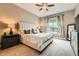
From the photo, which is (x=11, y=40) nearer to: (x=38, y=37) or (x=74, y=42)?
(x=38, y=37)

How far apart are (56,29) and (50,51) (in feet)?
1.93

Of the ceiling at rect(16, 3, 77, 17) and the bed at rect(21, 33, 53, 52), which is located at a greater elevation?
the ceiling at rect(16, 3, 77, 17)

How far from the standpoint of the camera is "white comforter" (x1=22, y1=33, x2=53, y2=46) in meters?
2.03

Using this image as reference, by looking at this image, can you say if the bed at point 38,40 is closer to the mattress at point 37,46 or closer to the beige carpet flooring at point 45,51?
the mattress at point 37,46

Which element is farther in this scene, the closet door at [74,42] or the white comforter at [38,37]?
the white comforter at [38,37]

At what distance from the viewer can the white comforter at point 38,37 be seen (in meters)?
2.03

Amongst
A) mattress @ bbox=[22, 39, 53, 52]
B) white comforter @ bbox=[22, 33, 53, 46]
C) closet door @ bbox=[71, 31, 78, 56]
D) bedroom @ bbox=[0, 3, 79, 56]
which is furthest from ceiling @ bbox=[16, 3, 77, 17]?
mattress @ bbox=[22, 39, 53, 52]

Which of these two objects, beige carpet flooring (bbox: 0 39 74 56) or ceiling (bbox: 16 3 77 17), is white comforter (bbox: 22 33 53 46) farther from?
ceiling (bbox: 16 3 77 17)

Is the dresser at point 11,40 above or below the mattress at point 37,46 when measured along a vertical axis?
above

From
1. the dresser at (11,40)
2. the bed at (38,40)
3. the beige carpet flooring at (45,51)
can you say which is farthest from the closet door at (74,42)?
the dresser at (11,40)

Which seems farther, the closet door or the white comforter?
the white comforter

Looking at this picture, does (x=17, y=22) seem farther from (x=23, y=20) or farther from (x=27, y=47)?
(x=27, y=47)

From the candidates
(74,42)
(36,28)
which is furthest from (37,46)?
(74,42)

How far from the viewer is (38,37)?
204cm
